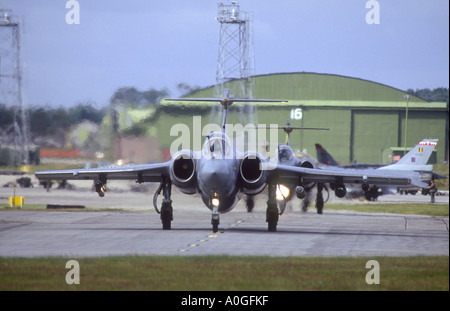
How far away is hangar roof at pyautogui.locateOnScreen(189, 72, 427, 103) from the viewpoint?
228 ft

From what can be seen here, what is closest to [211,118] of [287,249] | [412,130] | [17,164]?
[17,164]

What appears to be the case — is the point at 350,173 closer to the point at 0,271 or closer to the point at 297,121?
the point at 0,271

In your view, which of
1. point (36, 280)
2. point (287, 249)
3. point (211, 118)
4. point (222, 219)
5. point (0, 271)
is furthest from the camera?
point (211, 118)

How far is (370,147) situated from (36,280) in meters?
56.8

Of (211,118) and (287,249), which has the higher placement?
(211,118)

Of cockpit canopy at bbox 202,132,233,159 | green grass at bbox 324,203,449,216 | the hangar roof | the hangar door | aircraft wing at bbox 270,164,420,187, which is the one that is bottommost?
green grass at bbox 324,203,449,216

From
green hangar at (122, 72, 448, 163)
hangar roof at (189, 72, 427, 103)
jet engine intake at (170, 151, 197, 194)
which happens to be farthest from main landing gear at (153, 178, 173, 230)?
hangar roof at (189, 72, 427, 103)

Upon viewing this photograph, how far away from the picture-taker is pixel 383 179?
928 inches

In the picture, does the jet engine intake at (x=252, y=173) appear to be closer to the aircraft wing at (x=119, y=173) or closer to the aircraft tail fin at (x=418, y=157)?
the aircraft wing at (x=119, y=173)

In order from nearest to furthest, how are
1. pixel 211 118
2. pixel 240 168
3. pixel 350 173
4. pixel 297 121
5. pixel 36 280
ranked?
pixel 36 280, pixel 240 168, pixel 350 173, pixel 211 118, pixel 297 121

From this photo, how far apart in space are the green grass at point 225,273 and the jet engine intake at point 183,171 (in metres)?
6.40

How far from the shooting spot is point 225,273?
525 inches

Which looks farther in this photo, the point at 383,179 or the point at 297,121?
the point at 297,121

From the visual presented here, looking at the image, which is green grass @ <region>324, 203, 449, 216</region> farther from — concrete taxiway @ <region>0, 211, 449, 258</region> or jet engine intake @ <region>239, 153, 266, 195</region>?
jet engine intake @ <region>239, 153, 266, 195</region>
